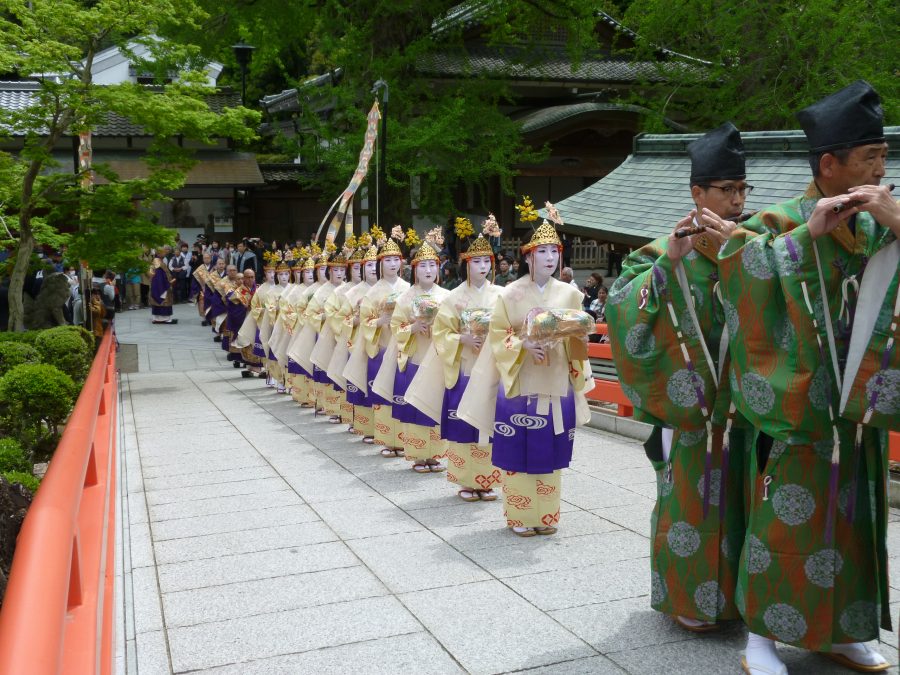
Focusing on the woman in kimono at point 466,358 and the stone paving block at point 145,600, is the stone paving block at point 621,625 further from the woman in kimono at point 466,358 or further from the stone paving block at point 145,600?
the woman in kimono at point 466,358

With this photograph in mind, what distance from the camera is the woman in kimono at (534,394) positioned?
6.16m

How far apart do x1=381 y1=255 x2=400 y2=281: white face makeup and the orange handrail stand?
4343 millimetres

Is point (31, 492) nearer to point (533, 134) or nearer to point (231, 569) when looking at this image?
point (231, 569)

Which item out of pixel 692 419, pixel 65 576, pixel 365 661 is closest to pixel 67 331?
pixel 365 661

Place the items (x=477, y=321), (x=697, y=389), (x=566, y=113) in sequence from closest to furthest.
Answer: (x=697, y=389), (x=477, y=321), (x=566, y=113)

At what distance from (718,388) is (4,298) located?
14.9 m

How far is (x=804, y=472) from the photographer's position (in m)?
3.44

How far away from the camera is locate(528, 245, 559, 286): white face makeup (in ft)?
20.7

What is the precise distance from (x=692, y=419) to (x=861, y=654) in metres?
1.11

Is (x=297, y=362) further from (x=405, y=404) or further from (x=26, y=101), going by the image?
(x=26, y=101)

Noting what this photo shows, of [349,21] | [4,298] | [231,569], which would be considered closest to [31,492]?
[231,569]

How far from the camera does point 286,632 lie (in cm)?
448

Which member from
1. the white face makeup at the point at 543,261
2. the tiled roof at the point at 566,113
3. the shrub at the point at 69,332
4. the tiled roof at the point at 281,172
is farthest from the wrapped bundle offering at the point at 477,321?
the tiled roof at the point at 281,172

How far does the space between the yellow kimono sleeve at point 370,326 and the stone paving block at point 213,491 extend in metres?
2.03
